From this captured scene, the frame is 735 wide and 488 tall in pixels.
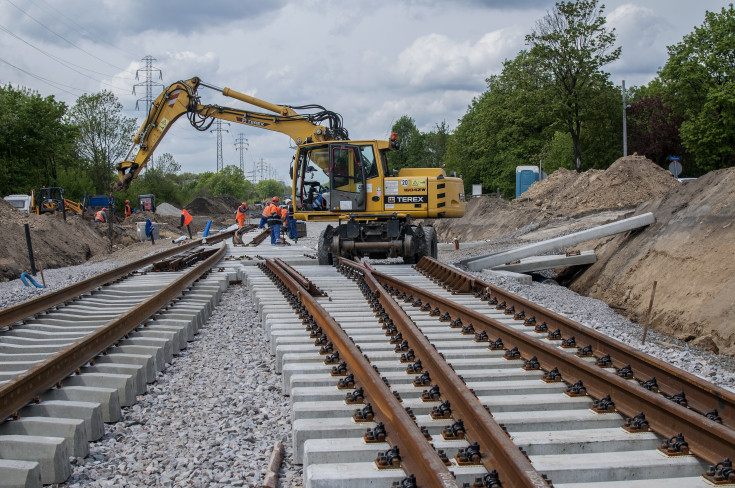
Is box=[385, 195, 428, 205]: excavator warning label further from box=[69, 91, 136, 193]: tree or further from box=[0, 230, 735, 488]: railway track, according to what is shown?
box=[69, 91, 136, 193]: tree

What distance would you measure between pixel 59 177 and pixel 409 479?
56554 mm

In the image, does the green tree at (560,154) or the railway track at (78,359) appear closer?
the railway track at (78,359)

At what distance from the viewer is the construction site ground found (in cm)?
877

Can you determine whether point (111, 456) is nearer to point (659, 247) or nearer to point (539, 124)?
point (659, 247)

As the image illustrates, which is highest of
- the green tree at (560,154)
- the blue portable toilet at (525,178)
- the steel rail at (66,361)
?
the green tree at (560,154)

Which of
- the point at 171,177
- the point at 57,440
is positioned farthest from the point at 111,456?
the point at 171,177

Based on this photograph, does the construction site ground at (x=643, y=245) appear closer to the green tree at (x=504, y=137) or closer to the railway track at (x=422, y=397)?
the railway track at (x=422, y=397)

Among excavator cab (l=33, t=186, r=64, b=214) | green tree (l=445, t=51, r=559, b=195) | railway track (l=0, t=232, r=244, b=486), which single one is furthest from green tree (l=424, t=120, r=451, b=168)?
railway track (l=0, t=232, r=244, b=486)

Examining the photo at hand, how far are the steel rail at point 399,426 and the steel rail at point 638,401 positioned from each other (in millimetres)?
1554

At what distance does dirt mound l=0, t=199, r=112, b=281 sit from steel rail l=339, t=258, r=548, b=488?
533 inches

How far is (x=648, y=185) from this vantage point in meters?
22.7

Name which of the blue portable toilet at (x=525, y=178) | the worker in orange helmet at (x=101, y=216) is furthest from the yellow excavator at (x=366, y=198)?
the blue portable toilet at (x=525, y=178)

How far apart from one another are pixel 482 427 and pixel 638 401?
1276 millimetres

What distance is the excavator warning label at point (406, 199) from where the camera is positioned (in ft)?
44.6
